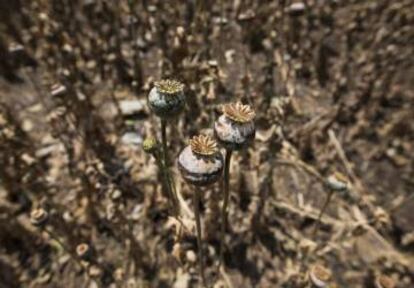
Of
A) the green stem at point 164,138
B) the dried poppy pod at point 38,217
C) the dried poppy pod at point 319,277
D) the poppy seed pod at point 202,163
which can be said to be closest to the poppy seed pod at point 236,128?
the poppy seed pod at point 202,163

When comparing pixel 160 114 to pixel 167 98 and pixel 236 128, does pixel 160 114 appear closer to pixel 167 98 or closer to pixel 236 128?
pixel 167 98

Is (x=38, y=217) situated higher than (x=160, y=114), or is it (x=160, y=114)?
(x=160, y=114)

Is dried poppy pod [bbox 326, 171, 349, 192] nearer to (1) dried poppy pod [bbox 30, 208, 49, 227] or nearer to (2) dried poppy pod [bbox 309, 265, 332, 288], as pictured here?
(2) dried poppy pod [bbox 309, 265, 332, 288]

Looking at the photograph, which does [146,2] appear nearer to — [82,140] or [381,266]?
[82,140]

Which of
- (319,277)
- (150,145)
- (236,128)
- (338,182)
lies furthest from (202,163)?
(338,182)

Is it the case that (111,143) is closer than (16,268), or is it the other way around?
(16,268)

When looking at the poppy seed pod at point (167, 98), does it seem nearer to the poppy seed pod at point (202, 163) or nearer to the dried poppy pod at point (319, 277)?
the poppy seed pod at point (202, 163)

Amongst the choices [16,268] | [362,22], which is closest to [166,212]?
[16,268]
